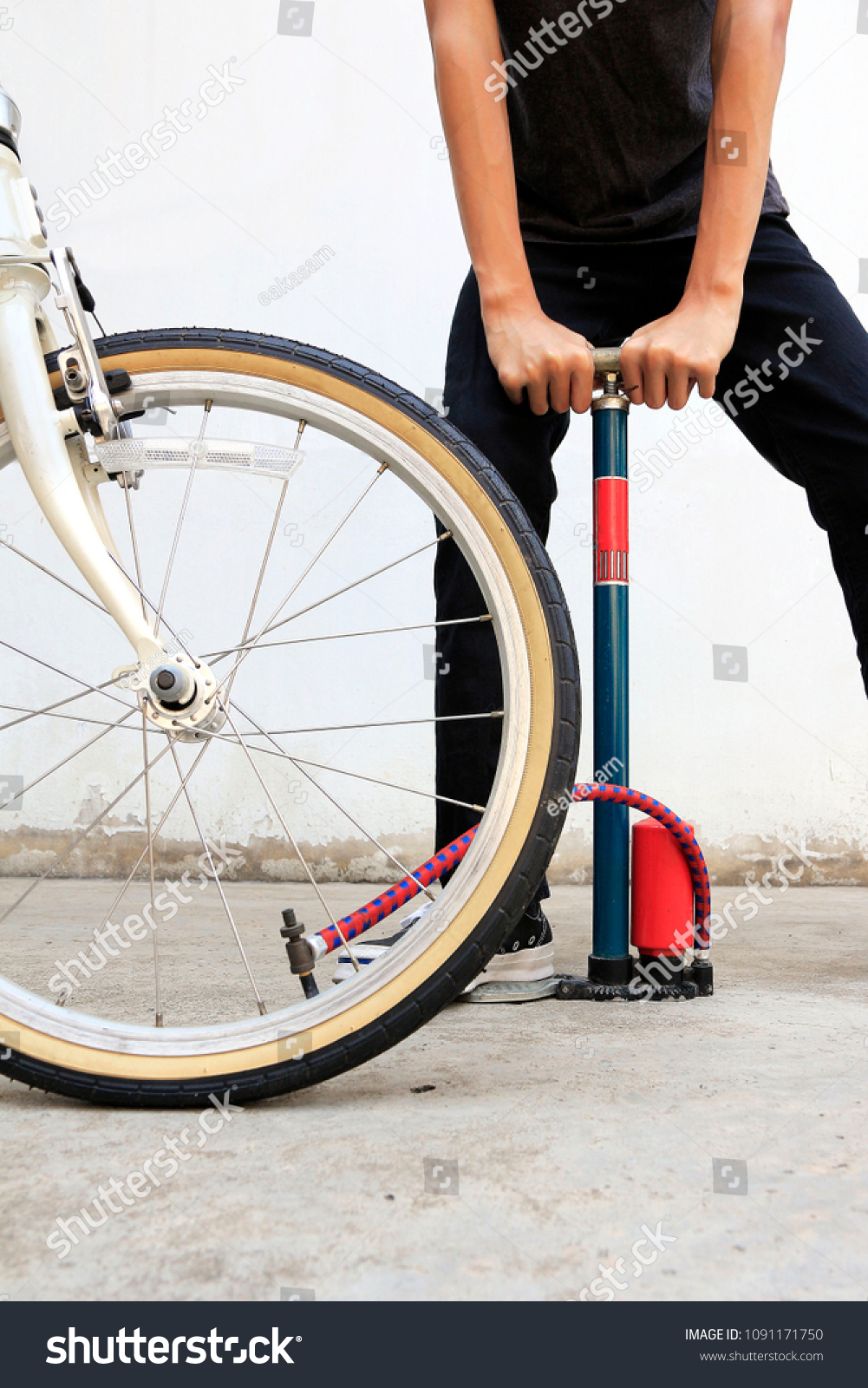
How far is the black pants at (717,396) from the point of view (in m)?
1.06

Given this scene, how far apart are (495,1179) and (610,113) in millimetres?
1131

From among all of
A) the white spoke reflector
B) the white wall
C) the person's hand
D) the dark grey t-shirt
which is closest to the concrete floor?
the white spoke reflector

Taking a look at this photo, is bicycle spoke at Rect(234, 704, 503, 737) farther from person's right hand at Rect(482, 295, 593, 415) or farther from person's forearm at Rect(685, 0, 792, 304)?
person's forearm at Rect(685, 0, 792, 304)

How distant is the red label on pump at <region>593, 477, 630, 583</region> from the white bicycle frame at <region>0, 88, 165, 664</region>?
0.61 metres

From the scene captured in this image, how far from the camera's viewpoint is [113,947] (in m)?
1.46

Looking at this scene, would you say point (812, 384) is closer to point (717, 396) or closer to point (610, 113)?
point (717, 396)

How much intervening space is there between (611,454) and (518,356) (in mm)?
197

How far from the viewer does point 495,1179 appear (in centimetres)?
59

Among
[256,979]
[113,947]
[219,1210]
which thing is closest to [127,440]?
[219,1210]

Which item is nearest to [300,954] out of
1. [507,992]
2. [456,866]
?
[456,866]

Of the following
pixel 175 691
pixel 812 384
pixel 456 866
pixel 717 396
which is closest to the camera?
pixel 175 691

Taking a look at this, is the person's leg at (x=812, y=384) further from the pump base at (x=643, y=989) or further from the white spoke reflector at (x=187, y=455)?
the white spoke reflector at (x=187, y=455)

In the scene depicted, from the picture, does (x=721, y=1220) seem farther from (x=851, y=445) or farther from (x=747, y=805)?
(x=747, y=805)

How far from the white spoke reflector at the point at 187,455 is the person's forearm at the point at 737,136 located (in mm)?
526
